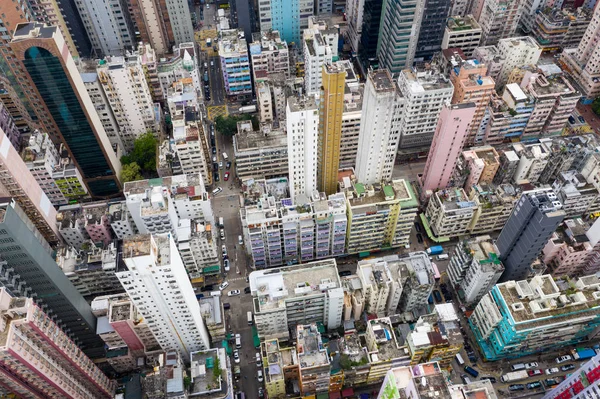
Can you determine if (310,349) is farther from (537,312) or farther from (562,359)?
(562,359)

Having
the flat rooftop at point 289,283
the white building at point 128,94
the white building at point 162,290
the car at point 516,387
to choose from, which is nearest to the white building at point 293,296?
the flat rooftop at point 289,283

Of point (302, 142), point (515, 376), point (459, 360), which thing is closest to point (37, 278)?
point (302, 142)

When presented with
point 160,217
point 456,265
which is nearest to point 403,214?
point 456,265

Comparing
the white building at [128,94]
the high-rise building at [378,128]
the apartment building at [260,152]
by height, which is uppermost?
the white building at [128,94]

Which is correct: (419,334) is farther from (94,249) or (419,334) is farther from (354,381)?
(94,249)

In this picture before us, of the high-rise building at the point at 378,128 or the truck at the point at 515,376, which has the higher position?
the high-rise building at the point at 378,128

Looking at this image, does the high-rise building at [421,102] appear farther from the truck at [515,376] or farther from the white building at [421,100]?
the truck at [515,376]
